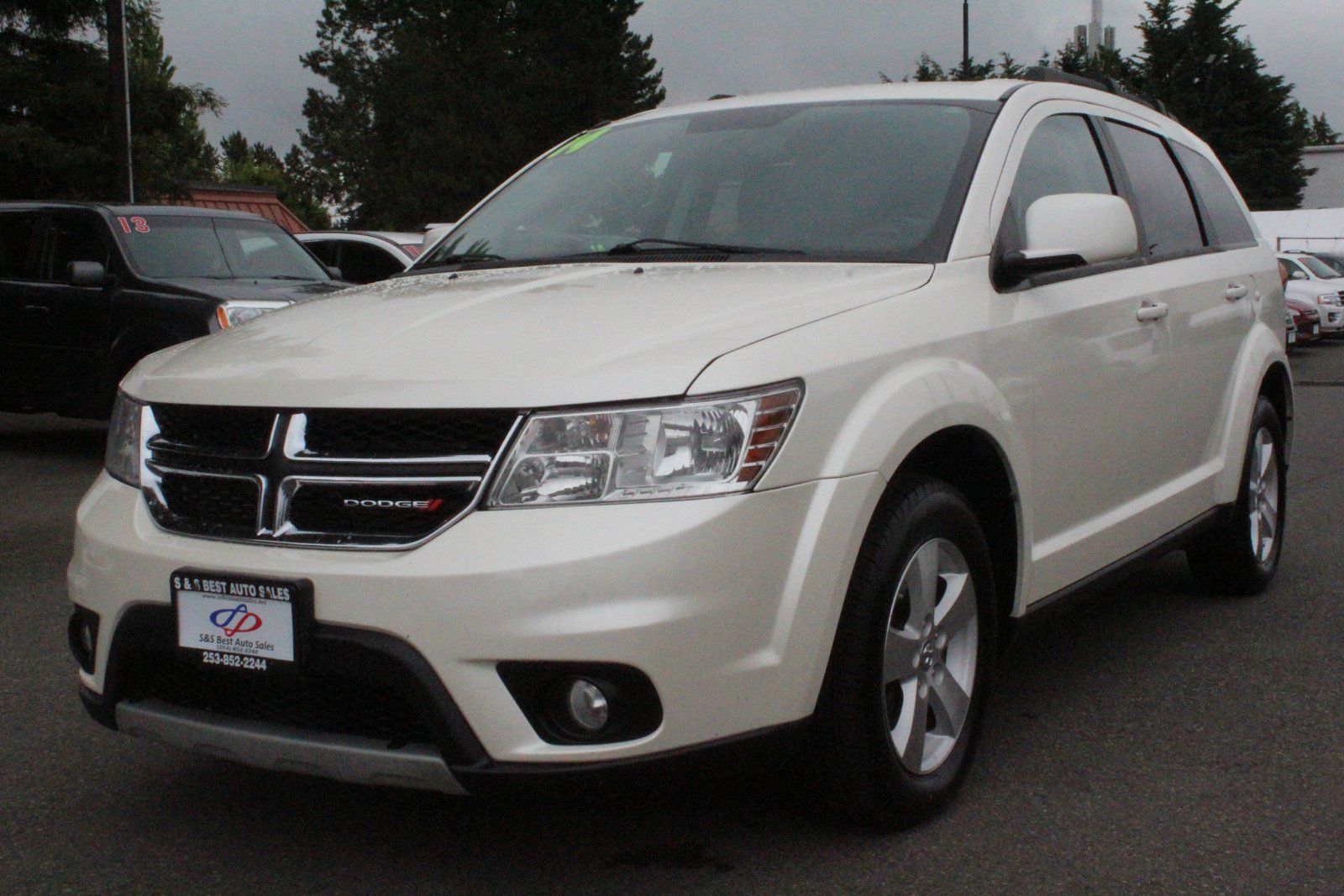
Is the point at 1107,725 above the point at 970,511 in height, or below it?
below

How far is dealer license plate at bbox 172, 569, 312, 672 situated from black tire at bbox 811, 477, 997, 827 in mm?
1057

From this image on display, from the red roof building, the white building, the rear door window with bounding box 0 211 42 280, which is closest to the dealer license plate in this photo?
the rear door window with bounding box 0 211 42 280

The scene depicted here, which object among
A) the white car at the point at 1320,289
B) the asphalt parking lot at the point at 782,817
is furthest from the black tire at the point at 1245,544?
the white car at the point at 1320,289

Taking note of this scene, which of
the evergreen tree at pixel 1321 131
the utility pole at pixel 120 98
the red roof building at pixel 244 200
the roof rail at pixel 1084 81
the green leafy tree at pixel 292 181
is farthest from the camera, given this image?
the evergreen tree at pixel 1321 131

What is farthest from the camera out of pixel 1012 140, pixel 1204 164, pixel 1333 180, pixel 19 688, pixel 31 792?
pixel 1333 180

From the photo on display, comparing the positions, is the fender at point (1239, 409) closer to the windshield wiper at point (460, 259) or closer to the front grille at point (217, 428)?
the windshield wiper at point (460, 259)

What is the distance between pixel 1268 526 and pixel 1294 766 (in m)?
2.16

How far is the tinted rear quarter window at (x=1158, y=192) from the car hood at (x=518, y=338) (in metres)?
1.57

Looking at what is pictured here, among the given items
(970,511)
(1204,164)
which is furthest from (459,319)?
(1204,164)

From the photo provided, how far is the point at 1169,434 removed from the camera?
15.2ft

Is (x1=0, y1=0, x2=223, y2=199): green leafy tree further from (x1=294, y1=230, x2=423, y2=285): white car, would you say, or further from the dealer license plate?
the dealer license plate

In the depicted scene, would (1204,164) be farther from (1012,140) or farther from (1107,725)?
(1107,725)

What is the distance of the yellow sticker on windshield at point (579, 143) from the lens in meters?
4.93

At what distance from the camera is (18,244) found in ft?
34.8
